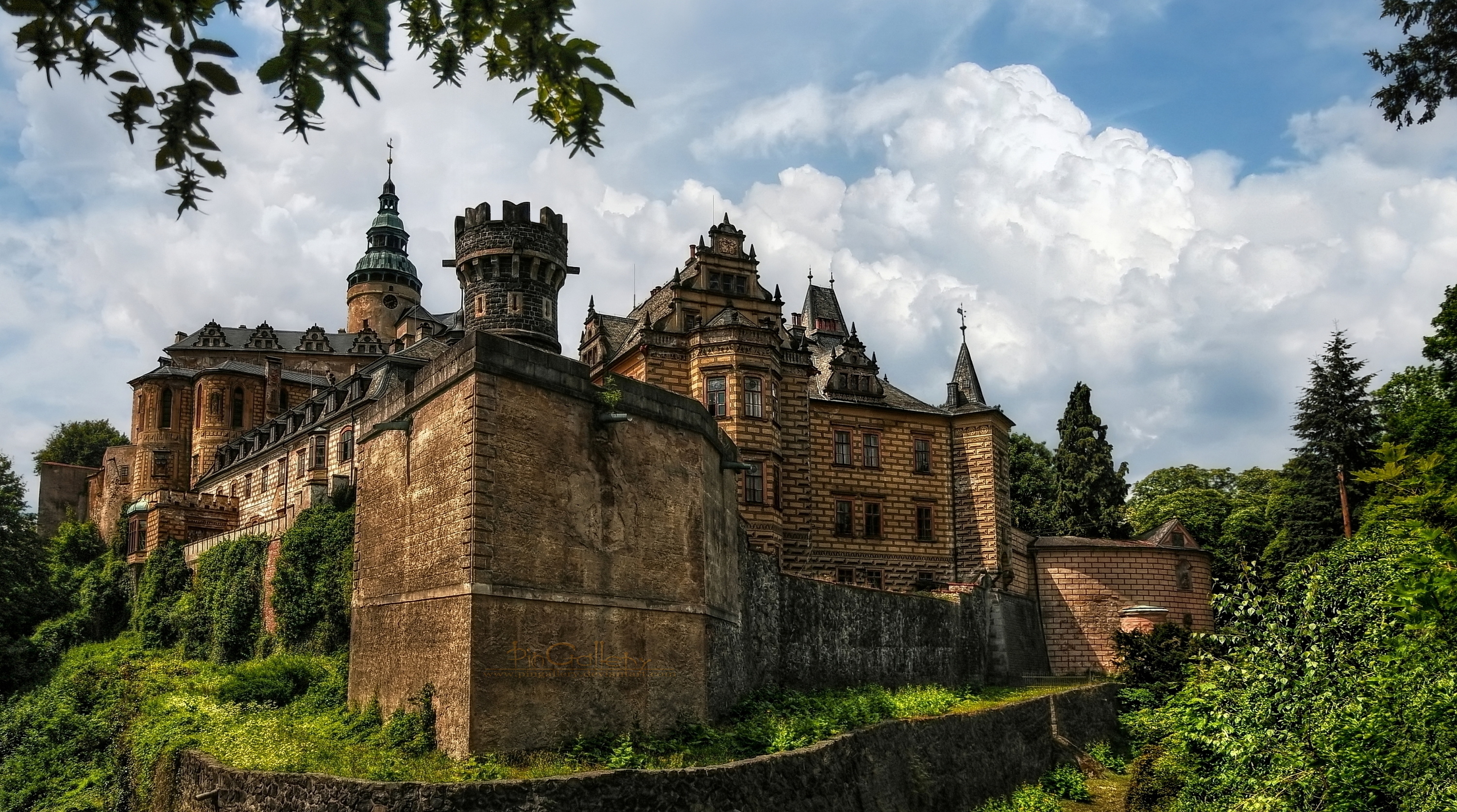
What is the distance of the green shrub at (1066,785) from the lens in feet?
94.0

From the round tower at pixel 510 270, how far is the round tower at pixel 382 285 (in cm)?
4796

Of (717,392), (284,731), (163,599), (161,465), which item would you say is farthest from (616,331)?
(161,465)

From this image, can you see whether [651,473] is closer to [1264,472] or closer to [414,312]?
[1264,472]

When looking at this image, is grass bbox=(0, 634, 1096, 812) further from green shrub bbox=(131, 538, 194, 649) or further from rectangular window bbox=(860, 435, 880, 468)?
rectangular window bbox=(860, 435, 880, 468)

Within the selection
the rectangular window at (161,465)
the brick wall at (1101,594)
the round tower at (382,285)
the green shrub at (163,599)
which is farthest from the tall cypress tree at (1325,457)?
the round tower at (382,285)

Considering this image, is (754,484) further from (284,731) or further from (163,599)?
(163,599)

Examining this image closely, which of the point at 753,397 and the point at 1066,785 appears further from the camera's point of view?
the point at 753,397

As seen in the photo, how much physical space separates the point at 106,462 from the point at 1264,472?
5872cm

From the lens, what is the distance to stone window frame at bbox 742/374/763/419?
35.1 m

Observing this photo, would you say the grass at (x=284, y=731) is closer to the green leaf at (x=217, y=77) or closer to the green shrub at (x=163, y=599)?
the green shrub at (x=163, y=599)

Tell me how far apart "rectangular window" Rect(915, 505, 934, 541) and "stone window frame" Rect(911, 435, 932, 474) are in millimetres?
1257

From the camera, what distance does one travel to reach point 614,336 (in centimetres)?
3906

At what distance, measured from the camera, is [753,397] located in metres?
35.3

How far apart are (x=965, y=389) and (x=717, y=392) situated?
11.9 m
